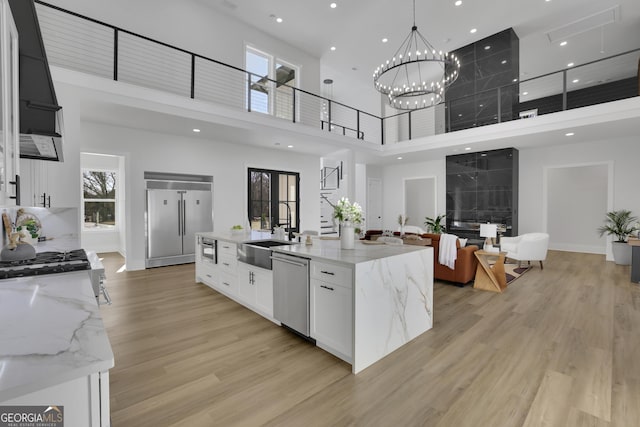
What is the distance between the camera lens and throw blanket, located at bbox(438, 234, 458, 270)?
5.02 m

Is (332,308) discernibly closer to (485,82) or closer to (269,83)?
(269,83)

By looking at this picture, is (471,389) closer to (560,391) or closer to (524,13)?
(560,391)

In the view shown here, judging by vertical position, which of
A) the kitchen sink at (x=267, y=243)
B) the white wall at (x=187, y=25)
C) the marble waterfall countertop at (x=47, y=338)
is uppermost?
the white wall at (x=187, y=25)

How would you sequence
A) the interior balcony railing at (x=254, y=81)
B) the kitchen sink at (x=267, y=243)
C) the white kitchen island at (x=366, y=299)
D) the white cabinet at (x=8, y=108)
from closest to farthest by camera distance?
the white cabinet at (x=8, y=108) < the white kitchen island at (x=366, y=299) < the kitchen sink at (x=267, y=243) < the interior balcony railing at (x=254, y=81)

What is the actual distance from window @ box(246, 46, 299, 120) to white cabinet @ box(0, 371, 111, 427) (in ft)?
25.2

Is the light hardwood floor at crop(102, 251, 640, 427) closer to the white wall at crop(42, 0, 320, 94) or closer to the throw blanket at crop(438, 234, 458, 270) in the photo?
A: the throw blanket at crop(438, 234, 458, 270)

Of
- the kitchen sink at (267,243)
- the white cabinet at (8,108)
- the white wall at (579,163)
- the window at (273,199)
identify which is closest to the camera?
the white cabinet at (8,108)

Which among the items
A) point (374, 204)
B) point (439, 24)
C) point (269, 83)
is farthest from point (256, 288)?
point (374, 204)

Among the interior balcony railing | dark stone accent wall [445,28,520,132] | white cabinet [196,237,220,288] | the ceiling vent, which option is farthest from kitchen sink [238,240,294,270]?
the ceiling vent

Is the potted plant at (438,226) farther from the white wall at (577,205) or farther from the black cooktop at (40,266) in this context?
the black cooktop at (40,266)

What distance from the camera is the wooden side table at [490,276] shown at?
4820 millimetres

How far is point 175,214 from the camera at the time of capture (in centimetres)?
679

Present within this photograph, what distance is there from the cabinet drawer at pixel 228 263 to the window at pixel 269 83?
4911 mm

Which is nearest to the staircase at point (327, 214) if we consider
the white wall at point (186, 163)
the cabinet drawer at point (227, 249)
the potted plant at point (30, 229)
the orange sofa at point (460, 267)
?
the white wall at point (186, 163)
